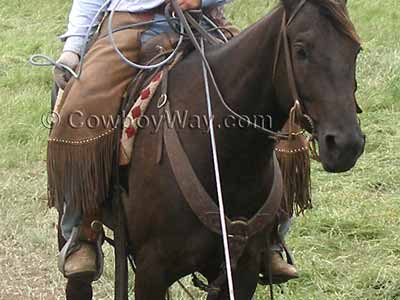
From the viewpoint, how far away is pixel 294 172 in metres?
3.71

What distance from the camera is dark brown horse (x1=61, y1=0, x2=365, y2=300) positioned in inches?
113

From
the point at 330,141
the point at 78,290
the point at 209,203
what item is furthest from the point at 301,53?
the point at 78,290

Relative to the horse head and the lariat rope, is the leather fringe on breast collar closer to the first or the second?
the lariat rope

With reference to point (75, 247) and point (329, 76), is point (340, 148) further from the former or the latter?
point (75, 247)

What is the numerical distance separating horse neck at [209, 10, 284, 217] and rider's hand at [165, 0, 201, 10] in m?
0.43

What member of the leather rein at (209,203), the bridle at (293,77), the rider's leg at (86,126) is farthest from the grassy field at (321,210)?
the bridle at (293,77)

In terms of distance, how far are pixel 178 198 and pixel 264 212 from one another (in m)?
0.33

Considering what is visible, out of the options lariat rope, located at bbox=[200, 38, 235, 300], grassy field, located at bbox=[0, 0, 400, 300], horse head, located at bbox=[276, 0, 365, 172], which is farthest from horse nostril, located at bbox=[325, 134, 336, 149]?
grassy field, located at bbox=[0, 0, 400, 300]

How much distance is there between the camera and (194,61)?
360 cm

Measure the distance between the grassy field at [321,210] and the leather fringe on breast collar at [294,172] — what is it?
1.10 meters

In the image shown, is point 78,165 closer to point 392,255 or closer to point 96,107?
point 96,107

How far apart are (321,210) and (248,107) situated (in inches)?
104

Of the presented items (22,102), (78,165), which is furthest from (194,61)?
(22,102)

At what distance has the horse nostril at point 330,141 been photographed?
9.31 feet
